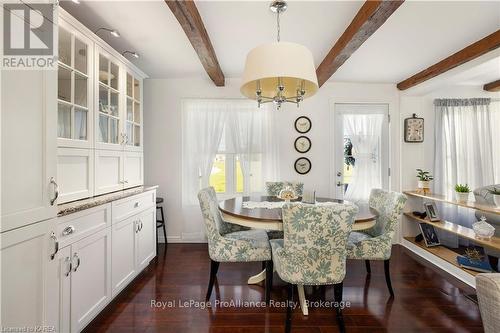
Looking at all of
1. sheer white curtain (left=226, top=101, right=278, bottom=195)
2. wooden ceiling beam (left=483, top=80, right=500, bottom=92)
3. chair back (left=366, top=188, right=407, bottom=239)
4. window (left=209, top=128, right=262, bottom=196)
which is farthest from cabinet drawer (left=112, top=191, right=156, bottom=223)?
wooden ceiling beam (left=483, top=80, right=500, bottom=92)

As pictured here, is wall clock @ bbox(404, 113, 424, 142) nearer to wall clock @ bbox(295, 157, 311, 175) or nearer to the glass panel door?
wall clock @ bbox(295, 157, 311, 175)

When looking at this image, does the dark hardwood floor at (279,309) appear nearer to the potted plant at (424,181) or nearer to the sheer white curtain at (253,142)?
the potted plant at (424,181)

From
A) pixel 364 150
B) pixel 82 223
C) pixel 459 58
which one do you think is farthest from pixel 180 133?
pixel 459 58

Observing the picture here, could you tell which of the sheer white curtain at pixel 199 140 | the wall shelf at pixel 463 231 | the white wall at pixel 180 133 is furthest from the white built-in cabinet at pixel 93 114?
the wall shelf at pixel 463 231

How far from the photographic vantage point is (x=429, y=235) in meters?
3.08

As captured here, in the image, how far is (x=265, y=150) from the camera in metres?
3.55

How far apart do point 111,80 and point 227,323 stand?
2467 millimetres

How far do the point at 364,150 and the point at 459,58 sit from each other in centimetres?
151

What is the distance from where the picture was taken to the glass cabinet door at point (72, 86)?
1690mm

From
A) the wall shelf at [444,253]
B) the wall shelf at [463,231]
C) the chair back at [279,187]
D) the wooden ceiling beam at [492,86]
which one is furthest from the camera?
the wooden ceiling beam at [492,86]

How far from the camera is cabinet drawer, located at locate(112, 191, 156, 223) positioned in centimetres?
206

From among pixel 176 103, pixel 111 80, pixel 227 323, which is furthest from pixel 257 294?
pixel 176 103

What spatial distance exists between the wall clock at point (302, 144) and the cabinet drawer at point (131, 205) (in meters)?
2.15

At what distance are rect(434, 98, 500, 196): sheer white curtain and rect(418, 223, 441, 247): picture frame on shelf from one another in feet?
2.75
